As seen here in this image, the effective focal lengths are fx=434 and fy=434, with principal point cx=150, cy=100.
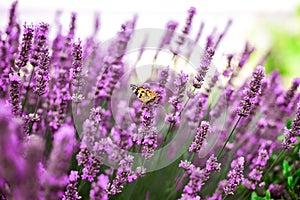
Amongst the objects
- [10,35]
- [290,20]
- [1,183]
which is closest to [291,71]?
[290,20]

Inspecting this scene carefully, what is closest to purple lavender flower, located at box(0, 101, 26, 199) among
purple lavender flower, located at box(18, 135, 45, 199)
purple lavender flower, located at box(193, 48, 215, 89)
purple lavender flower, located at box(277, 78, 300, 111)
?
purple lavender flower, located at box(18, 135, 45, 199)

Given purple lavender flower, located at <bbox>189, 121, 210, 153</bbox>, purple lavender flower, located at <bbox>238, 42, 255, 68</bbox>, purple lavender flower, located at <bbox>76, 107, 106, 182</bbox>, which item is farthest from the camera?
purple lavender flower, located at <bbox>238, 42, 255, 68</bbox>

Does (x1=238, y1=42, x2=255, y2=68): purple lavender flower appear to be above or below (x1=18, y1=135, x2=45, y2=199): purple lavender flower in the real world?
above

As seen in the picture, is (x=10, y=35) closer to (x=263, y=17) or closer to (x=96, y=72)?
(x=96, y=72)

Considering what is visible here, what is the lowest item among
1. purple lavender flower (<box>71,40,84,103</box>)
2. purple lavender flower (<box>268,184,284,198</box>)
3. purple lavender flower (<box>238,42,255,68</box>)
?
purple lavender flower (<box>268,184,284,198</box>)

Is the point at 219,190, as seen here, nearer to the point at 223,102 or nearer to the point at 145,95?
the point at 145,95

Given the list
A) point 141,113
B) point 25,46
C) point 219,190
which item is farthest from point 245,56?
point 25,46

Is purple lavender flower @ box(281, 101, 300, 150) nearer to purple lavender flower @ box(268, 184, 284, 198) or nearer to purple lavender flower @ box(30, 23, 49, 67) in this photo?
purple lavender flower @ box(268, 184, 284, 198)

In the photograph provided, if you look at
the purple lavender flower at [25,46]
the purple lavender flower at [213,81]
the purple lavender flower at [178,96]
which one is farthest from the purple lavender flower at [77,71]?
the purple lavender flower at [213,81]
